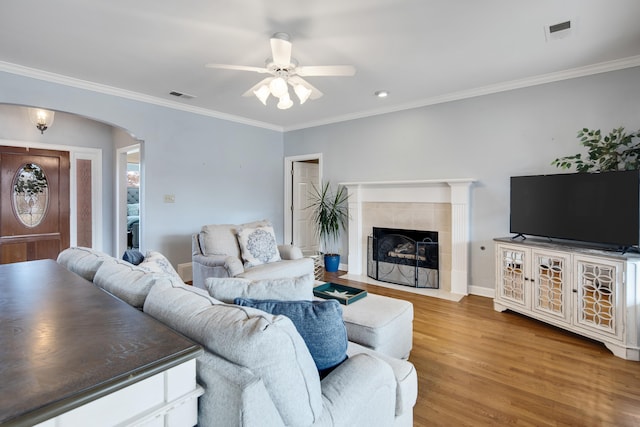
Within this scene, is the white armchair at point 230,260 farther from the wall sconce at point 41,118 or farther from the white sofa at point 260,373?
the wall sconce at point 41,118

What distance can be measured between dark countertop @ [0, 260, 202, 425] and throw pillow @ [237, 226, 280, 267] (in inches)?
90.2

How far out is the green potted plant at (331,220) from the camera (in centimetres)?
522

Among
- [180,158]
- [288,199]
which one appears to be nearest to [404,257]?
[288,199]

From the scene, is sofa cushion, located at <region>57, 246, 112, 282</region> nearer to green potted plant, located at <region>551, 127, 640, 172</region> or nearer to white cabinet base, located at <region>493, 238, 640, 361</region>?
white cabinet base, located at <region>493, 238, 640, 361</region>

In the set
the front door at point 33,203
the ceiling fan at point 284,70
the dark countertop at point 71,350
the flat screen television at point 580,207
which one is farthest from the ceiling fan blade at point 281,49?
the front door at point 33,203

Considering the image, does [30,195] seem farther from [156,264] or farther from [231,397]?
[231,397]

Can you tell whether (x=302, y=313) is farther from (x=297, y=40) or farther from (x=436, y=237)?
(x=436, y=237)

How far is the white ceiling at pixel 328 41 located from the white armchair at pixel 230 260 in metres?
1.76

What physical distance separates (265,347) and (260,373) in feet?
0.23

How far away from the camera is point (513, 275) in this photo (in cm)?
335

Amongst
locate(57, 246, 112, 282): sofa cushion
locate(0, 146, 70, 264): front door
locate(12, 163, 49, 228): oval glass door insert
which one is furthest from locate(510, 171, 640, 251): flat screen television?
locate(12, 163, 49, 228): oval glass door insert

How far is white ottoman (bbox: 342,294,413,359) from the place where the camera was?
2064 millimetres

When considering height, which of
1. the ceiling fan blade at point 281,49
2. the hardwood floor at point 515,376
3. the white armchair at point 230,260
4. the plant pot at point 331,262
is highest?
the ceiling fan blade at point 281,49

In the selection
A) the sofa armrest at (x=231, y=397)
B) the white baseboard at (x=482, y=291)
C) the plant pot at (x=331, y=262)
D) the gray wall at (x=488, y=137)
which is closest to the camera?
the sofa armrest at (x=231, y=397)
